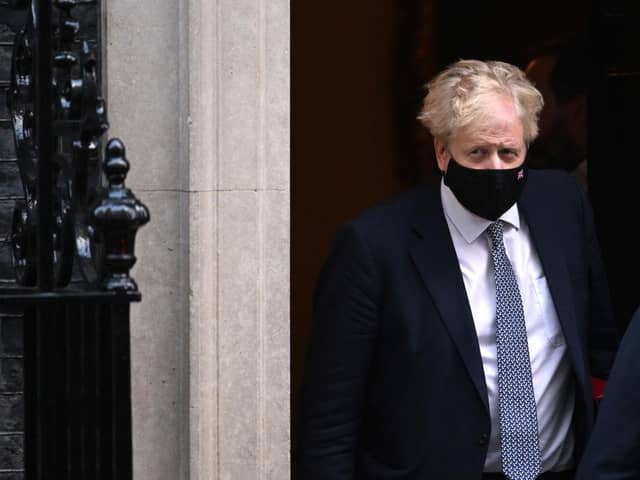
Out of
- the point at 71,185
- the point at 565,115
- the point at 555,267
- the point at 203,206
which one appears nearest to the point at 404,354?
the point at 555,267

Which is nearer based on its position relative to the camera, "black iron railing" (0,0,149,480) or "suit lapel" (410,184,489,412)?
"black iron railing" (0,0,149,480)

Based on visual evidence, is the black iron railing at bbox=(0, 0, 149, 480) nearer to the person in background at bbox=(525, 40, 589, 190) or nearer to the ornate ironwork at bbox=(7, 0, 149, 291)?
the ornate ironwork at bbox=(7, 0, 149, 291)

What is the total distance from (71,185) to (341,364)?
Answer: 1049 mm

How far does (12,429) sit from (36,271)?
1549mm

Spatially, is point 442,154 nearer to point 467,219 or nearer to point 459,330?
point 467,219

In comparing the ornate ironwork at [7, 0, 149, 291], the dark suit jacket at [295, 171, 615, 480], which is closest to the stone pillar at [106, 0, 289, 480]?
the dark suit jacket at [295, 171, 615, 480]

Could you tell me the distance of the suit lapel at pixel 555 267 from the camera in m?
3.81

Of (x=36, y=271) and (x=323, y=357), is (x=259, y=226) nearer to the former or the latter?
(x=323, y=357)

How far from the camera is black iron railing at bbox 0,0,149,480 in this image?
2.78m

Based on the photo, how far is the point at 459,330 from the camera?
3.77 metres

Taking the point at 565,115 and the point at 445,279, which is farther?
the point at 565,115

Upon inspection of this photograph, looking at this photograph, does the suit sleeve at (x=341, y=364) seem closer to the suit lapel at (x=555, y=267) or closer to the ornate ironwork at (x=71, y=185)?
the suit lapel at (x=555, y=267)

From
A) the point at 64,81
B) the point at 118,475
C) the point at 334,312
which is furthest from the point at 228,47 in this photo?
the point at 118,475

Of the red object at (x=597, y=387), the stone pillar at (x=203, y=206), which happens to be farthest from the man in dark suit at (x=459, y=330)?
the stone pillar at (x=203, y=206)
